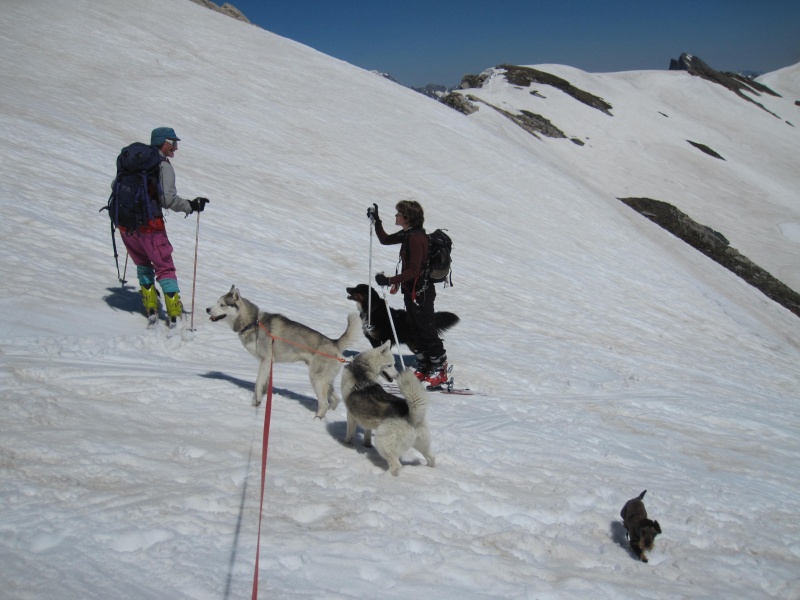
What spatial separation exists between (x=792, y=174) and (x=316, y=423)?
66578mm

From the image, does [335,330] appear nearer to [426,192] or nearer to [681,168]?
[426,192]

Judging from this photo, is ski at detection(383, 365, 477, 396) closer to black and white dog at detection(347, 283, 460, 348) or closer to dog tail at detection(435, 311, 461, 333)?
dog tail at detection(435, 311, 461, 333)

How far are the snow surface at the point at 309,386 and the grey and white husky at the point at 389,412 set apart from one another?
0.94 feet

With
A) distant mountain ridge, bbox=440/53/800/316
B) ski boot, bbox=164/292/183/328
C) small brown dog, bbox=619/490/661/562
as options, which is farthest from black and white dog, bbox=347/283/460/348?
distant mountain ridge, bbox=440/53/800/316

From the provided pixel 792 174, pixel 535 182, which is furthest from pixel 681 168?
pixel 535 182

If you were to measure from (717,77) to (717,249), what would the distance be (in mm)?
62930

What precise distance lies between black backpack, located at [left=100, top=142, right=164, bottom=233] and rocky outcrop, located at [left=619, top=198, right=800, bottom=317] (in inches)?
1267

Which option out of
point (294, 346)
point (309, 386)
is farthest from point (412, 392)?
point (309, 386)

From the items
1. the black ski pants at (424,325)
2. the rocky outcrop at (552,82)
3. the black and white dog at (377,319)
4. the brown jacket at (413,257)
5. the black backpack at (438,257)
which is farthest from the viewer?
the rocky outcrop at (552,82)

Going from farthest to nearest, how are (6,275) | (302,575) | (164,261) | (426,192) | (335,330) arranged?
(426,192), (335,330), (6,275), (164,261), (302,575)

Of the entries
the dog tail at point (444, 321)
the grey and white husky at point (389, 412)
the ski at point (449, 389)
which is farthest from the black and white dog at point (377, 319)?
the grey and white husky at point (389, 412)

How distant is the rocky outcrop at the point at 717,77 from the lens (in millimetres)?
82188

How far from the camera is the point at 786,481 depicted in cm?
767

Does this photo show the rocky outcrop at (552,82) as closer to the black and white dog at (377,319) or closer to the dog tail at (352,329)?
the black and white dog at (377,319)
